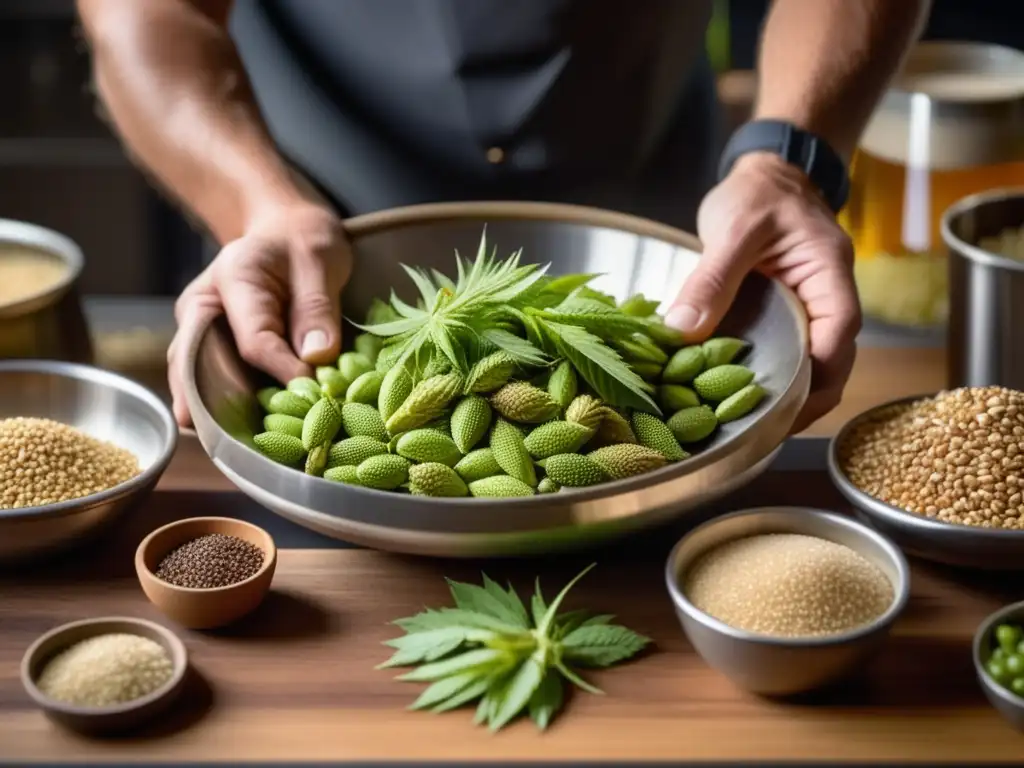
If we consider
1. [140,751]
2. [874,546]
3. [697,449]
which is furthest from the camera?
[697,449]

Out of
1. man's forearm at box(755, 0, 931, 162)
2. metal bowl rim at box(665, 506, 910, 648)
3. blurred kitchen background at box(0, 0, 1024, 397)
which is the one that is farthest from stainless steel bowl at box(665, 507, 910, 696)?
blurred kitchen background at box(0, 0, 1024, 397)

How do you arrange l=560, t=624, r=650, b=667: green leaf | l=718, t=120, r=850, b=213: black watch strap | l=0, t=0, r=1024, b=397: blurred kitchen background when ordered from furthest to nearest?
l=0, t=0, r=1024, b=397: blurred kitchen background
l=718, t=120, r=850, b=213: black watch strap
l=560, t=624, r=650, b=667: green leaf

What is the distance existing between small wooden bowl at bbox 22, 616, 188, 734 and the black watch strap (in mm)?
884

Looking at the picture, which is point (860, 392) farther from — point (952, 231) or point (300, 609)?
point (300, 609)

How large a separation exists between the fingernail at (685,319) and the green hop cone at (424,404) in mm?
251

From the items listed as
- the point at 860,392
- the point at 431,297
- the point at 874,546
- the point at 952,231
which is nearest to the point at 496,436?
the point at 431,297

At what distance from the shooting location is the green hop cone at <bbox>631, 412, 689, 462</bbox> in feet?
4.01

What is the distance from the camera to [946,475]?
1.22 meters

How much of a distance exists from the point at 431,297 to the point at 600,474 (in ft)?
0.97

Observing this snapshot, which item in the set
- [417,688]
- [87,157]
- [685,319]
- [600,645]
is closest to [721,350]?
[685,319]

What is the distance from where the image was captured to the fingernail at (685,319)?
136 cm

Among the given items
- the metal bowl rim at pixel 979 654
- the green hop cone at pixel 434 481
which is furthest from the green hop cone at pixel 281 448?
the metal bowl rim at pixel 979 654

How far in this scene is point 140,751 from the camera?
3.33ft

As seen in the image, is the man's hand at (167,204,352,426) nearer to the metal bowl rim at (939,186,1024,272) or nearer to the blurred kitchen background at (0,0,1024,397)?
the metal bowl rim at (939,186,1024,272)
